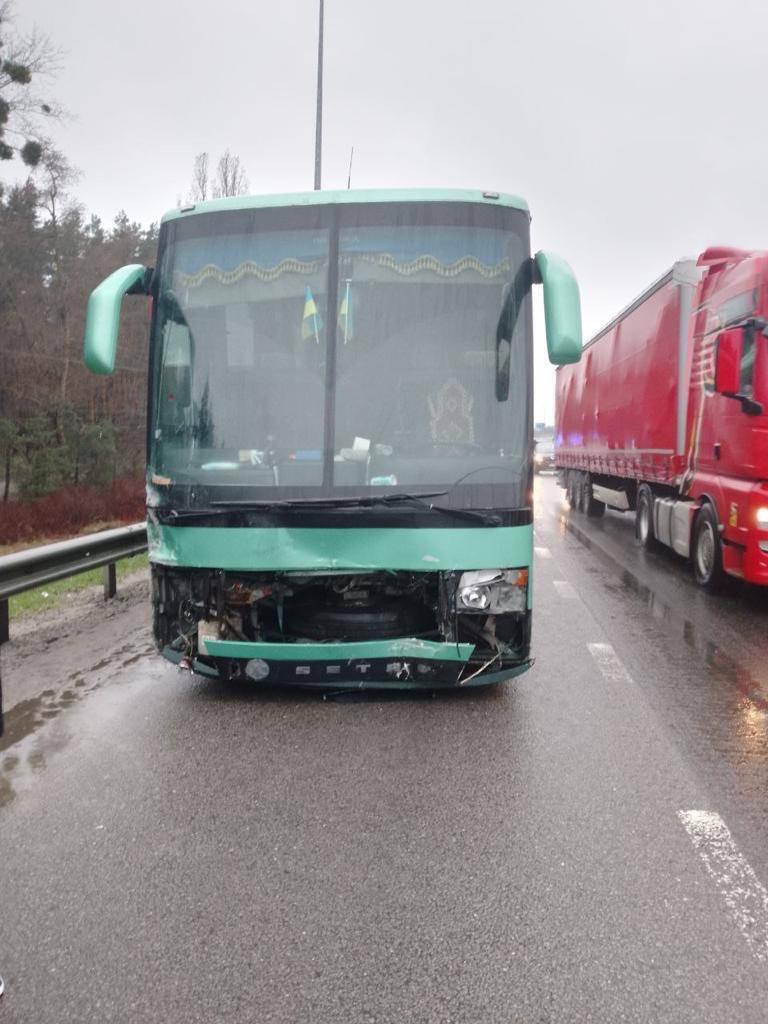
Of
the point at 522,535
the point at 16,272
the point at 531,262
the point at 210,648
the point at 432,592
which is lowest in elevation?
the point at 210,648

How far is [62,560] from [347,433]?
3089 mm

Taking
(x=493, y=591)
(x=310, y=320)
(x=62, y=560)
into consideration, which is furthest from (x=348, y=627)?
(x=62, y=560)

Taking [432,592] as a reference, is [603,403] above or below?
above

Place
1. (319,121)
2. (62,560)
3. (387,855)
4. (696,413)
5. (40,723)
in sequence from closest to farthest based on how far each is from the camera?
1. (387,855)
2. (40,723)
3. (62,560)
4. (696,413)
5. (319,121)

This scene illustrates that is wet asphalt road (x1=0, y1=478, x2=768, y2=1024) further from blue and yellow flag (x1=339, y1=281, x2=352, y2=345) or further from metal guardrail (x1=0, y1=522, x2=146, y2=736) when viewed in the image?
blue and yellow flag (x1=339, y1=281, x2=352, y2=345)

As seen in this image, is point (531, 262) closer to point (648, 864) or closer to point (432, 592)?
point (432, 592)

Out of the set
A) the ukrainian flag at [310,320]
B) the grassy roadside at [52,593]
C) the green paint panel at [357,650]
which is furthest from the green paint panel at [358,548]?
the grassy roadside at [52,593]

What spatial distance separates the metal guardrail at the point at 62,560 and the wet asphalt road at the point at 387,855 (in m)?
0.75

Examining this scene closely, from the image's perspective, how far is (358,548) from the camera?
5152 mm

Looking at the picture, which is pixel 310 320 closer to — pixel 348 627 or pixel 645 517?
pixel 348 627

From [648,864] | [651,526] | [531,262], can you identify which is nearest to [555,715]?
[648,864]

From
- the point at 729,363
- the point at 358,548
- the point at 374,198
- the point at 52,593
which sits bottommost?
the point at 52,593

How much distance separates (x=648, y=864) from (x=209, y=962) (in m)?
1.66

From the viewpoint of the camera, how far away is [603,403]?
1752 centimetres
